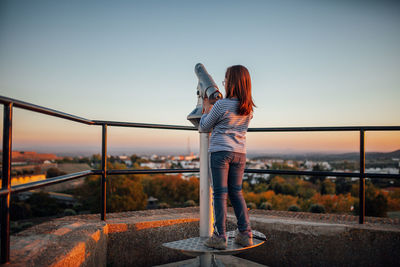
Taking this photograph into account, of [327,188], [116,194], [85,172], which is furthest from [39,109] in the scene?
[327,188]

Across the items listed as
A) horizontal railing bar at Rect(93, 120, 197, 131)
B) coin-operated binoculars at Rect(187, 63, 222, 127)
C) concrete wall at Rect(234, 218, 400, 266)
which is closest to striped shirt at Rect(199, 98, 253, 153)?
coin-operated binoculars at Rect(187, 63, 222, 127)

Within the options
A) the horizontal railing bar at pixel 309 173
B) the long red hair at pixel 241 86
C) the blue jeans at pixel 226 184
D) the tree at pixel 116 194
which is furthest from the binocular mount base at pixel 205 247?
the tree at pixel 116 194

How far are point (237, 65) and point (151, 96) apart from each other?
23.2 metres

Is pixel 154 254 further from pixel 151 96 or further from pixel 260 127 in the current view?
pixel 151 96

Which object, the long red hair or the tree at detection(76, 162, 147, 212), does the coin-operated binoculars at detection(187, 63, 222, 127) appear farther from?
the tree at detection(76, 162, 147, 212)

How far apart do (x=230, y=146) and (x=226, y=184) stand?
263 millimetres

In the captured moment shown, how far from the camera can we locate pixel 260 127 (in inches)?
98.7

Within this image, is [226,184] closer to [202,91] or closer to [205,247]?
[205,247]

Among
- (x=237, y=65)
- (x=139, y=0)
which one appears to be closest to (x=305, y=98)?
(x=139, y=0)

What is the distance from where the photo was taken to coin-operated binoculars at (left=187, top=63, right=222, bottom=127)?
1.81 meters

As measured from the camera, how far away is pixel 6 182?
1.18 metres

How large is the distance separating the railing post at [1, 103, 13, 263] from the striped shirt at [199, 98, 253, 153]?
1104 mm

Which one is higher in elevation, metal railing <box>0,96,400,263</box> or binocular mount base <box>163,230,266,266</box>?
metal railing <box>0,96,400,263</box>

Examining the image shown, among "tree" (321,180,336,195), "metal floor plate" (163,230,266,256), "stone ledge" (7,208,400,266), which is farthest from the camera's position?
"tree" (321,180,336,195)
